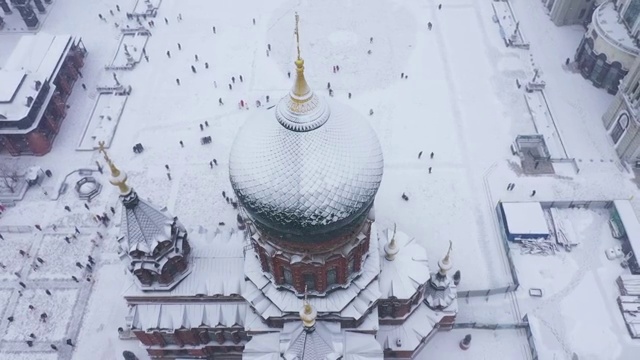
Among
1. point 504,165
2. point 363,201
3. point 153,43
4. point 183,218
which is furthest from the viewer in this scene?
point 153,43

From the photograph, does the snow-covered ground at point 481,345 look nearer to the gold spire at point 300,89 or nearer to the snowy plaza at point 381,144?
the snowy plaza at point 381,144

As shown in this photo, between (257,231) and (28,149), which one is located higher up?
(28,149)

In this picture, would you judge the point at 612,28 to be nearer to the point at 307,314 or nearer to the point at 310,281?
the point at 310,281

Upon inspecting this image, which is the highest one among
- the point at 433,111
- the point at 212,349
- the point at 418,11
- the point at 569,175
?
the point at 418,11

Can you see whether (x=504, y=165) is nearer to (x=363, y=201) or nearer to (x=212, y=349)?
(x=363, y=201)

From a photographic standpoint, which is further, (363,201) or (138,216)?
(138,216)

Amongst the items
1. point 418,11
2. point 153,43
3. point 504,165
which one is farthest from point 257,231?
point 418,11

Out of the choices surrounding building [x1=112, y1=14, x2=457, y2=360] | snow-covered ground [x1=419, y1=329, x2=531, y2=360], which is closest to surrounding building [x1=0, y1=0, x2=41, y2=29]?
surrounding building [x1=112, y1=14, x2=457, y2=360]
